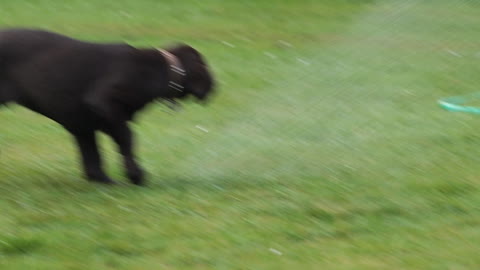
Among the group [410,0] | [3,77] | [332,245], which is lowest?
[410,0]

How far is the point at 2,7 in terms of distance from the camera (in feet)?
42.8

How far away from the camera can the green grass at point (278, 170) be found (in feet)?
16.1

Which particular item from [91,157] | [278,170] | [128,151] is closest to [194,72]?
[128,151]

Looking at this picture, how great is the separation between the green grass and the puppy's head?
23.6 inches

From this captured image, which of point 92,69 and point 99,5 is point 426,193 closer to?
point 92,69

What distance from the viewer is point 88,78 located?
593cm

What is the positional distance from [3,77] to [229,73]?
13.5 ft

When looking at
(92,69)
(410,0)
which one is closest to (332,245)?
(92,69)

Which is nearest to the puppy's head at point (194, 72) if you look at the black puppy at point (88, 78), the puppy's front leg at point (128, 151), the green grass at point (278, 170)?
the black puppy at point (88, 78)

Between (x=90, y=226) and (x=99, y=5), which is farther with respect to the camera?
(x=99, y=5)

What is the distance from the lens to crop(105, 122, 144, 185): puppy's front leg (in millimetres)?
6074

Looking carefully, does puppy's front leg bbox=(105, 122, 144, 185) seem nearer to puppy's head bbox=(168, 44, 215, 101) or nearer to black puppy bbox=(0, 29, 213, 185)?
black puppy bbox=(0, 29, 213, 185)

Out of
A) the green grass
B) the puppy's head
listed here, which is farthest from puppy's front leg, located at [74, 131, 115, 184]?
the puppy's head

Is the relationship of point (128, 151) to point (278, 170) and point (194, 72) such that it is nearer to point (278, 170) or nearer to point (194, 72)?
point (194, 72)
